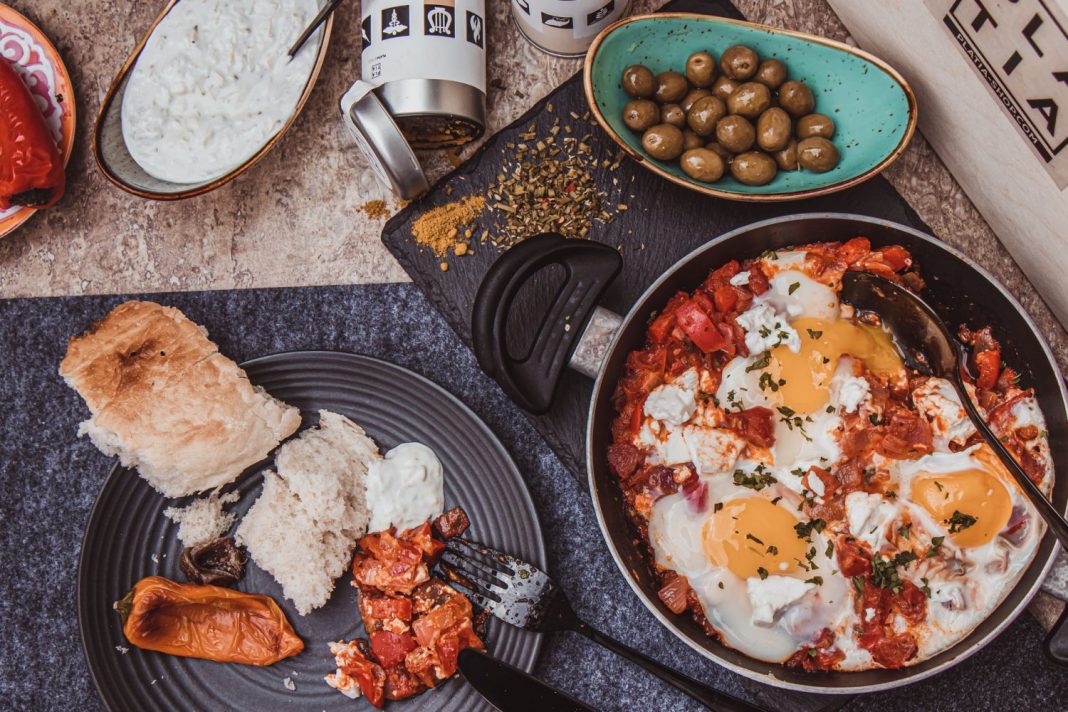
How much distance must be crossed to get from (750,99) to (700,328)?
73 cm

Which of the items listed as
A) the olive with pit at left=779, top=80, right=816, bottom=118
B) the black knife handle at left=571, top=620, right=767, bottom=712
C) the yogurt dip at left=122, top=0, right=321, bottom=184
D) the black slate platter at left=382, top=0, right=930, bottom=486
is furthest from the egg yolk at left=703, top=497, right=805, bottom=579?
the yogurt dip at left=122, top=0, right=321, bottom=184

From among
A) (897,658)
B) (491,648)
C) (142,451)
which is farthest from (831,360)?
(142,451)

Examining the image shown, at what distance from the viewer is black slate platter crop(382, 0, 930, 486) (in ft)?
8.64

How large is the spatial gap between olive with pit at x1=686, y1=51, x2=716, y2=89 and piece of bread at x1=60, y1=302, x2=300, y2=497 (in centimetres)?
166

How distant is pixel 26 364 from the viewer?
2.90m

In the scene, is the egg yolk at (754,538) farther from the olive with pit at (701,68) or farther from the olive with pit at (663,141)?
the olive with pit at (701,68)

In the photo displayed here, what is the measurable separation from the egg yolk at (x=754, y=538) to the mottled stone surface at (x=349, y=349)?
1.46ft

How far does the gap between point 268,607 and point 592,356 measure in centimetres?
132

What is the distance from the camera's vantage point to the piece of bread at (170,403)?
8.30ft

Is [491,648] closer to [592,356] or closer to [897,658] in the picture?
[592,356]

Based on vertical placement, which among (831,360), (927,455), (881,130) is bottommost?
(927,455)

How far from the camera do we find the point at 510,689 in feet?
7.80

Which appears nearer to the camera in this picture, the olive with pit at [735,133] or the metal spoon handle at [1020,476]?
the metal spoon handle at [1020,476]

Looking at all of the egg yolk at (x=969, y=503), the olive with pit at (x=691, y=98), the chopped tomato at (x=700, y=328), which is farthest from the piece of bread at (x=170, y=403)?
the egg yolk at (x=969, y=503)
